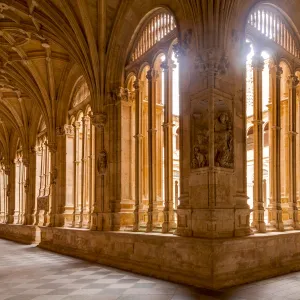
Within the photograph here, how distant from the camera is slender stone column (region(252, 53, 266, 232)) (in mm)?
9664

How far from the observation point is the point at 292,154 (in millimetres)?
10945

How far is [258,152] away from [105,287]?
4852 millimetres

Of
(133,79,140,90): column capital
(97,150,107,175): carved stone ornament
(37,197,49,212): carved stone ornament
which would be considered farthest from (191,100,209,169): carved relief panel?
(37,197,49,212): carved stone ornament

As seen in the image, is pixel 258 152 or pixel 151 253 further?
pixel 258 152

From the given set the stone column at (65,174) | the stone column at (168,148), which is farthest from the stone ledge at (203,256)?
the stone column at (65,174)

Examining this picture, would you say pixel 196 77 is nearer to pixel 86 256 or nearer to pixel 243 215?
pixel 243 215

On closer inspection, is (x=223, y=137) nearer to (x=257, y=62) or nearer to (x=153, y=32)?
(x=257, y=62)

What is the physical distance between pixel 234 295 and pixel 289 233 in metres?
3.02

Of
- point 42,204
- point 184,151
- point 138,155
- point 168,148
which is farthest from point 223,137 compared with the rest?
point 42,204

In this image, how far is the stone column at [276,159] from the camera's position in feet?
33.8

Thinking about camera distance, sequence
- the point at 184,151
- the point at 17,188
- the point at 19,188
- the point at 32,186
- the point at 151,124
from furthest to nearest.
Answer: the point at 17,188 < the point at 19,188 < the point at 32,186 < the point at 151,124 < the point at 184,151

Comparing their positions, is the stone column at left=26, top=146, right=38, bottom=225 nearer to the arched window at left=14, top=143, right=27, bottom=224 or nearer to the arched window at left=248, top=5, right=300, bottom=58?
the arched window at left=14, top=143, right=27, bottom=224

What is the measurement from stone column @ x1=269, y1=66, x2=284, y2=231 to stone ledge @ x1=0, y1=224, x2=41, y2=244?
12949 millimetres

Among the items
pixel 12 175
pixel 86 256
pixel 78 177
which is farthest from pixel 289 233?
pixel 12 175
